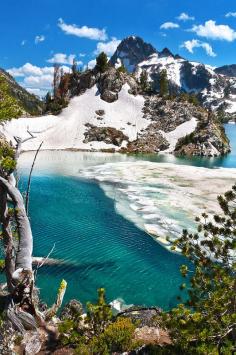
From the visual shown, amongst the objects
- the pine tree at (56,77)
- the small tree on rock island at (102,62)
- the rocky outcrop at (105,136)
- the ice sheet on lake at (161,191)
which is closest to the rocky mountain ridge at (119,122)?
the rocky outcrop at (105,136)

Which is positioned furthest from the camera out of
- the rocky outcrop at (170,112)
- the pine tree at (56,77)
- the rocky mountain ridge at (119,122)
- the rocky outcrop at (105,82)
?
the pine tree at (56,77)

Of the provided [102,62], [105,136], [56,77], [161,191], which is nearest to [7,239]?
[161,191]

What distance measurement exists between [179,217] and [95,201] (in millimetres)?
14872

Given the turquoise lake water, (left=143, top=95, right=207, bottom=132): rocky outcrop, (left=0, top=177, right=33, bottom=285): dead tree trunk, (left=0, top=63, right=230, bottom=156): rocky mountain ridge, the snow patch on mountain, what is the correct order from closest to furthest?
(left=0, top=177, right=33, bottom=285): dead tree trunk < the turquoise lake water < (left=0, top=63, right=230, bottom=156): rocky mountain ridge < the snow patch on mountain < (left=143, top=95, right=207, bottom=132): rocky outcrop

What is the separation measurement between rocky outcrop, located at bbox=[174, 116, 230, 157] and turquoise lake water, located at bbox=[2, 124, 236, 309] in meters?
70.3

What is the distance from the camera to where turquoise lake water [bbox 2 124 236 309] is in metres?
30.0

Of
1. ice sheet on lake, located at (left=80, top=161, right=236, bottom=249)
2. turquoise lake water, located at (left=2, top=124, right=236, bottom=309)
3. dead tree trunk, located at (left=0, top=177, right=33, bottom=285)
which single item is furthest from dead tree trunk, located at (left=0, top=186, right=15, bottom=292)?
ice sheet on lake, located at (left=80, top=161, right=236, bottom=249)

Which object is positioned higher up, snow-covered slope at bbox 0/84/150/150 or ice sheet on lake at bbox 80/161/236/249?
snow-covered slope at bbox 0/84/150/150

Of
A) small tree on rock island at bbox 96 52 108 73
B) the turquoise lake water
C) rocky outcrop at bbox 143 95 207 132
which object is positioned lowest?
the turquoise lake water

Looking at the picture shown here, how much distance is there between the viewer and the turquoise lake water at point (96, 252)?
3003cm

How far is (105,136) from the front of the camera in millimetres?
131375

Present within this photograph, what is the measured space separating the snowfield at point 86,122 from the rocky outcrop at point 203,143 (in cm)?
340

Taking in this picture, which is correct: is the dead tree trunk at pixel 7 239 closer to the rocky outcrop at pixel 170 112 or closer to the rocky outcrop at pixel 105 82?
the rocky outcrop at pixel 170 112

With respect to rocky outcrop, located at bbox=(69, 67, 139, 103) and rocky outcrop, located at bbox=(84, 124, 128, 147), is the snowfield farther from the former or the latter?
rocky outcrop, located at bbox=(69, 67, 139, 103)
